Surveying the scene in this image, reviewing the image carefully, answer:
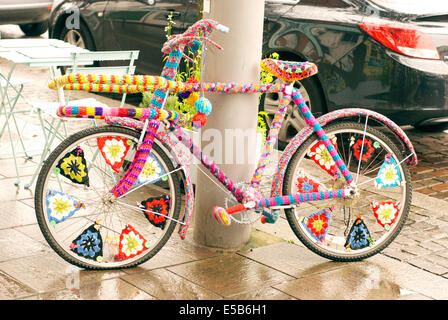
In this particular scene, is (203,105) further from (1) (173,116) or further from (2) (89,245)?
(2) (89,245)

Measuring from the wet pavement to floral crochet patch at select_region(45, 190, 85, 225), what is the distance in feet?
1.06

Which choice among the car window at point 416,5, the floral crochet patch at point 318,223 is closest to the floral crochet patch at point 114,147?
the floral crochet patch at point 318,223

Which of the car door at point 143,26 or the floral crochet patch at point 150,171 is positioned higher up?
the car door at point 143,26

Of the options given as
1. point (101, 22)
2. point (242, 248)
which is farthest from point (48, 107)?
point (101, 22)

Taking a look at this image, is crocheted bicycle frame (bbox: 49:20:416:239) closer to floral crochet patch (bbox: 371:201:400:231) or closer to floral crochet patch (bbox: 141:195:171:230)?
floral crochet patch (bbox: 141:195:171:230)

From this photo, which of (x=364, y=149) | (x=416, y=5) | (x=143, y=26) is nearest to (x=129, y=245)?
(x=364, y=149)

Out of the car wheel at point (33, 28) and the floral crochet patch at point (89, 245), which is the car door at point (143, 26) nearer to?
the floral crochet patch at point (89, 245)

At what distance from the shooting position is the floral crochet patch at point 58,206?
394 cm

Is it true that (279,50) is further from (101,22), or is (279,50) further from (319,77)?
(101,22)

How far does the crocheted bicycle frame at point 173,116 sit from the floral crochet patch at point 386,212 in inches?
11.2

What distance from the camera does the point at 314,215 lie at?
4.37 meters

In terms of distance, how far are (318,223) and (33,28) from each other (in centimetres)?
1031

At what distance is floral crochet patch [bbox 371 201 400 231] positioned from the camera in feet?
14.6

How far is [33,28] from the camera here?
13391mm
